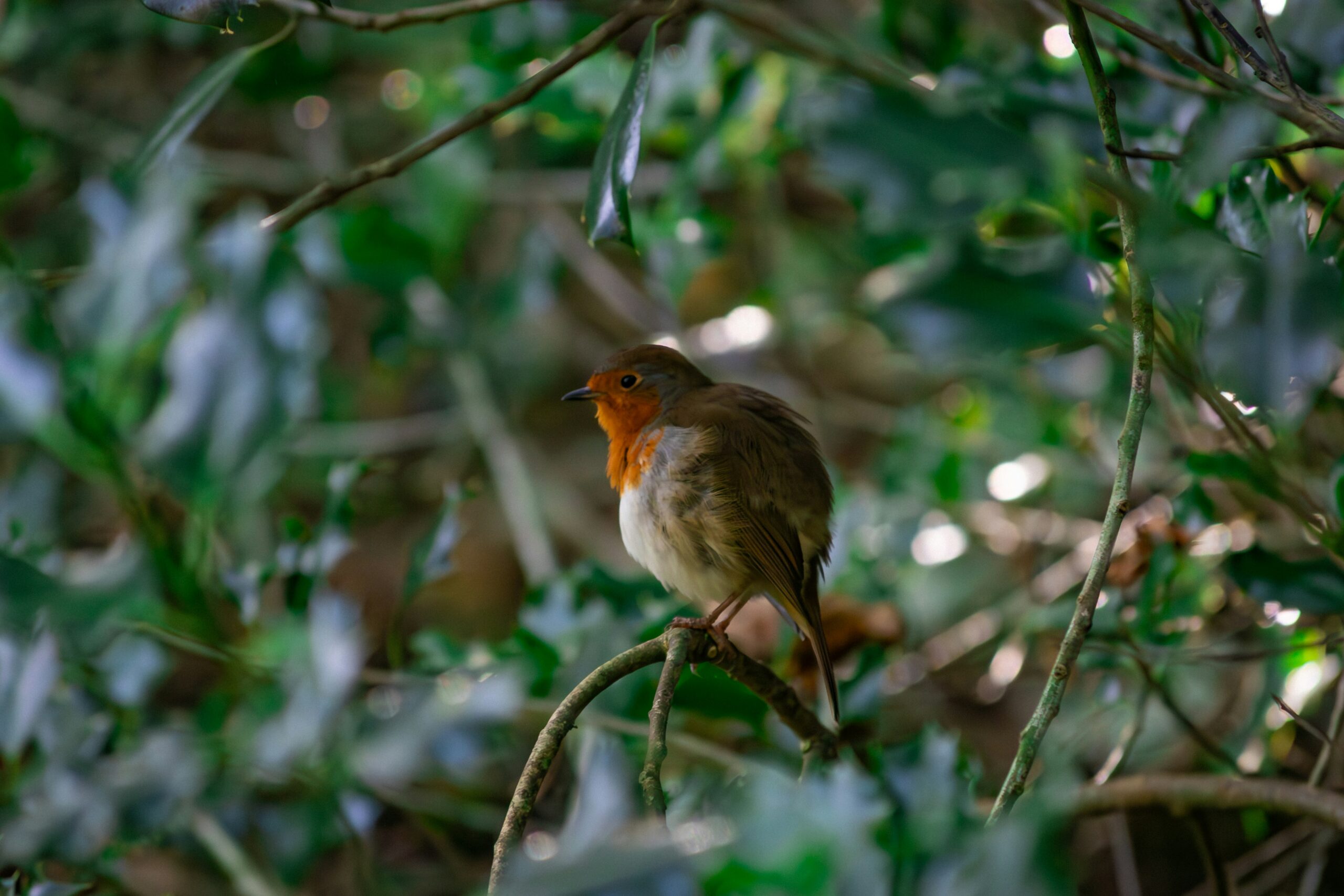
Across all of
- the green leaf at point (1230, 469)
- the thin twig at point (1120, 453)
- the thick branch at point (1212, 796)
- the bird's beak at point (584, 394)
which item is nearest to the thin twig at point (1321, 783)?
the thick branch at point (1212, 796)

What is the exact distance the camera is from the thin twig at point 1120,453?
119 centimetres

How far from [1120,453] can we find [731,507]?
1.07 m

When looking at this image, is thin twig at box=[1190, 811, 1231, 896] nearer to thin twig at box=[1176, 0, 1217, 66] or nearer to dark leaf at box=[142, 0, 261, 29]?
thin twig at box=[1176, 0, 1217, 66]

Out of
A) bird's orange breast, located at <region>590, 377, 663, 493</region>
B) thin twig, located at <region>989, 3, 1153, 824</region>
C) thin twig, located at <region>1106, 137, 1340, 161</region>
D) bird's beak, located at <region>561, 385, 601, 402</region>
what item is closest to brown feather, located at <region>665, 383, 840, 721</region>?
bird's orange breast, located at <region>590, 377, 663, 493</region>

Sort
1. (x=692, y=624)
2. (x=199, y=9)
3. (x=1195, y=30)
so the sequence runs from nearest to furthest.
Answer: (x=199, y=9) → (x=1195, y=30) → (x=692, y=624)

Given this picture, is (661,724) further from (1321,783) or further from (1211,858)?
(1321,783)

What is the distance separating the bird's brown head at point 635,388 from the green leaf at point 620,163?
3.26 ft

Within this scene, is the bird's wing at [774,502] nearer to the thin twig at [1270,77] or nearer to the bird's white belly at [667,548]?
the bird's white belly at [667,548]

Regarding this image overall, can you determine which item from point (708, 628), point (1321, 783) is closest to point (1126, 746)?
point (1321, 783)

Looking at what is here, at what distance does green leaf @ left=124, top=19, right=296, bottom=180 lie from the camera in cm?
183

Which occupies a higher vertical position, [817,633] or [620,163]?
[620,163]

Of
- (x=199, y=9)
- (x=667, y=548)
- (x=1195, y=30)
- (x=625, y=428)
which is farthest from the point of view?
(x=625, y=428)

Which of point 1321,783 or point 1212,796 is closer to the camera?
point 1212,796

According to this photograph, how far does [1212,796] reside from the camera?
1.60 meters
